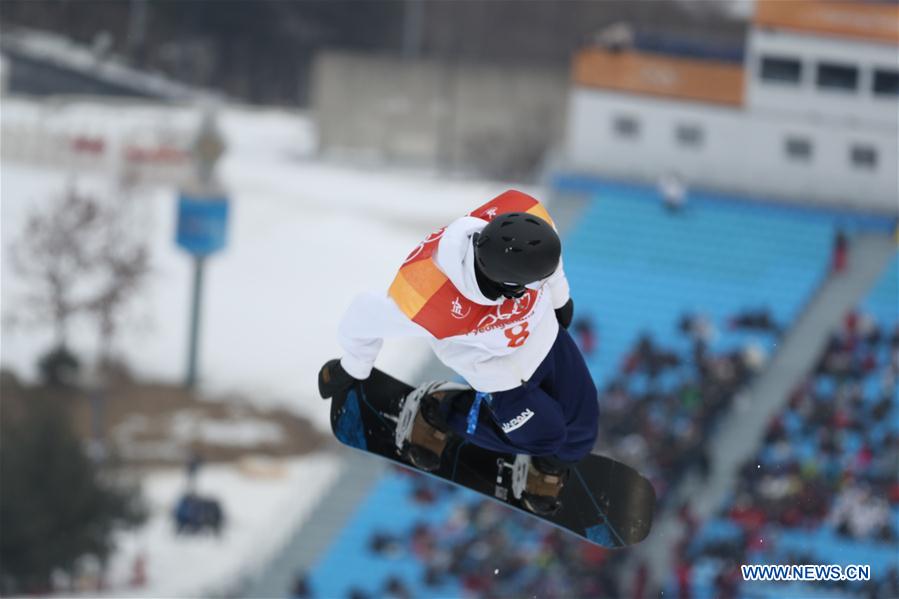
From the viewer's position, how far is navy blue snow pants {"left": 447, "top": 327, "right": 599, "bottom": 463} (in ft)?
18.1

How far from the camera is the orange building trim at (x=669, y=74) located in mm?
25875

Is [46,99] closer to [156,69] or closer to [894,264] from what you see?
[156,69]

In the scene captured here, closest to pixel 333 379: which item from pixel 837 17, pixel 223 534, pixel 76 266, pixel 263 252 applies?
pixel 223 534

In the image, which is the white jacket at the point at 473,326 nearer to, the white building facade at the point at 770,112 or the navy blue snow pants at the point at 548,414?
the navy blue snow pants at the point at 548,414

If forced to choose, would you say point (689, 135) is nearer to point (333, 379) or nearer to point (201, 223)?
point (201, 223)

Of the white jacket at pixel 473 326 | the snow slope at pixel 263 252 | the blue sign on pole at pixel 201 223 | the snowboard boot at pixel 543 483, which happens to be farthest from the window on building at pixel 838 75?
the white jacket at pixel 473 326

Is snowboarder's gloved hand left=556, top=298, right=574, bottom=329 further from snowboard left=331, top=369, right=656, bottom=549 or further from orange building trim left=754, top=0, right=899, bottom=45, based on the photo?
orange building trim left=754, top=0, right=899, bottom=45

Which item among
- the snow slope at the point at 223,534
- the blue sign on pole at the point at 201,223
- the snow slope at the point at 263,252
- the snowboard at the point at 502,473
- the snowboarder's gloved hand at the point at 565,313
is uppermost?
the snowboarder's gloved hand at the point at 565,313

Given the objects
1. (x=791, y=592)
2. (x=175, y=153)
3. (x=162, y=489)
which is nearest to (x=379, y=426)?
(x=791, y=592)

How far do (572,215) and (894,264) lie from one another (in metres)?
4.62

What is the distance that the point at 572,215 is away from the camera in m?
24.1

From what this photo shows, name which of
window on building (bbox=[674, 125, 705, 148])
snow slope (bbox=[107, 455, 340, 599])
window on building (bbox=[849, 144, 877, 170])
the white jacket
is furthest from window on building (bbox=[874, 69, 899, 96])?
the white jacket

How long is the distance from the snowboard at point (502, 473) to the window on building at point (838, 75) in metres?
18.6

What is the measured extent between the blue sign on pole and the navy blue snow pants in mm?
20675
